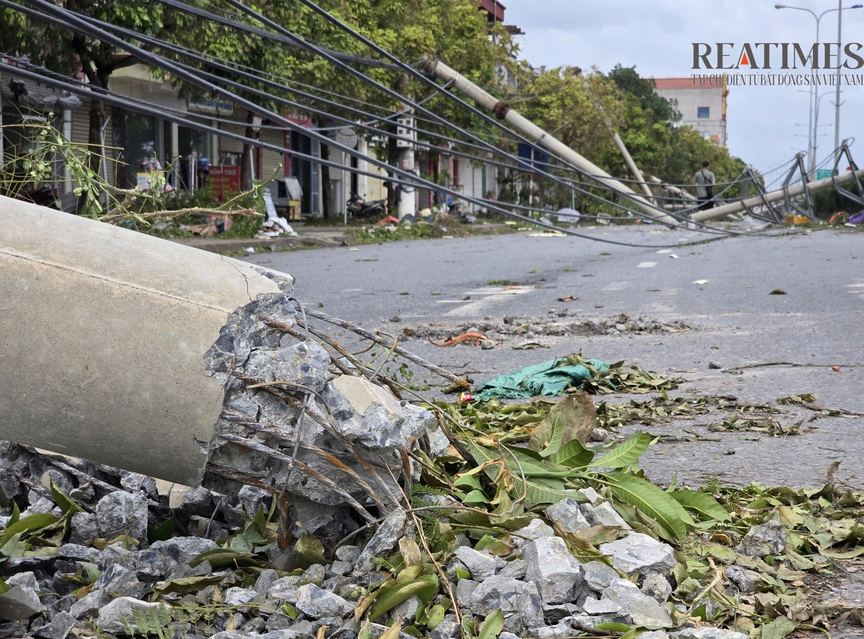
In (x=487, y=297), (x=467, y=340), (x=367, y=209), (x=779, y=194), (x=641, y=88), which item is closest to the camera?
(x=467, y=340)

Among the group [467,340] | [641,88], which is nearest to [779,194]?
[467,340]

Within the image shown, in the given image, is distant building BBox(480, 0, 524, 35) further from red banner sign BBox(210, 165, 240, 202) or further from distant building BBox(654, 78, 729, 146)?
distant building BBox(654, 78, 729, 146)

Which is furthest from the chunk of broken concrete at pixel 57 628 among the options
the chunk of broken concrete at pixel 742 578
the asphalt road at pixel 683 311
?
the asphalt road at pixel 683 311

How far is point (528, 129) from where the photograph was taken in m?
15.5

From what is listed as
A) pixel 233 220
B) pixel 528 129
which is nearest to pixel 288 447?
pixel 528 129

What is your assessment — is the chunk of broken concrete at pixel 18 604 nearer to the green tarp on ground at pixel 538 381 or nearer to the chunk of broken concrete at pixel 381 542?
the chunk of broken concrete at pixel 381 542

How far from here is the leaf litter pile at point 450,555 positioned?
1.82 metres

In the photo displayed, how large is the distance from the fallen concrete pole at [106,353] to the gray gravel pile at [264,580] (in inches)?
10.0

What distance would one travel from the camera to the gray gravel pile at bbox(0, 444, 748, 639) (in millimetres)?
1809

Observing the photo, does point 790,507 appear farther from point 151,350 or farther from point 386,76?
point 386,76

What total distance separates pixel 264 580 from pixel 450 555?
0.38 meters

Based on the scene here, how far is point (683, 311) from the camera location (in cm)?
705

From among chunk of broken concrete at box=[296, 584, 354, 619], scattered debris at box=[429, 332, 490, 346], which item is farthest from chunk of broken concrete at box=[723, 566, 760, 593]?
scattered debris at box=[429, 332, 490, 346]

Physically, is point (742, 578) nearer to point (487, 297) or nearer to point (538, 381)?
point (538, 381)
